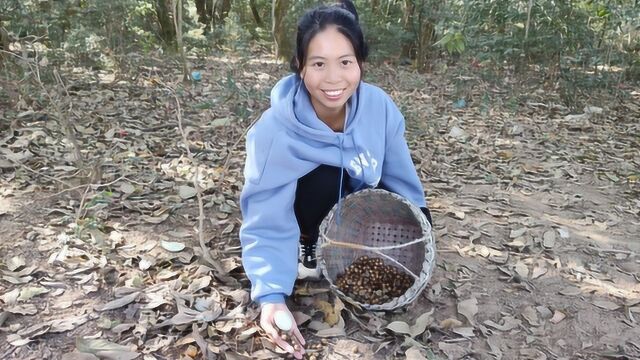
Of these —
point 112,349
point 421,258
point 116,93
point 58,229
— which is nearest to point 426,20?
point 116,93

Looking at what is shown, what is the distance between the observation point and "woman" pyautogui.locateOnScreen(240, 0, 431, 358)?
5.64ft

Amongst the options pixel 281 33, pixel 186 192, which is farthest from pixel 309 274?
pixel 281 33

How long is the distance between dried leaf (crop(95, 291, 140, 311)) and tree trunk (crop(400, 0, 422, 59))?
437 cm

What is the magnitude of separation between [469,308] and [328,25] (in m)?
1.05

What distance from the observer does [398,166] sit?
2037mm

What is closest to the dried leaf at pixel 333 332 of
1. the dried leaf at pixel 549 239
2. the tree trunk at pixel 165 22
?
the dried leaf at pixel 549 239

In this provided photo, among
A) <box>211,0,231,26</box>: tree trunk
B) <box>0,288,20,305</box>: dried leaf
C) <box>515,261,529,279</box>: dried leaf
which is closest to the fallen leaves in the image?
<box>515,261,529,279</box>: dried leaf

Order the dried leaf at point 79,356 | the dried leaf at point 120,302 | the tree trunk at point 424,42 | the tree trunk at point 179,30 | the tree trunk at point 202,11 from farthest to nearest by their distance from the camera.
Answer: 1. the tree trunk at point 202,11
2. the tree trunk at point 424,42
3. the tree trunk at point 179,30
4. the dried leaf at point 120,302
5. the dried leaf at point 79,356

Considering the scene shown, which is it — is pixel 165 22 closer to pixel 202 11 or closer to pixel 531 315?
pixel 202 11

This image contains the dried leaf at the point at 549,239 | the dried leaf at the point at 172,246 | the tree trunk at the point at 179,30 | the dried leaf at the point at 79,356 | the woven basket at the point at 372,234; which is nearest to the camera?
the dried leaf at the point at 79,356

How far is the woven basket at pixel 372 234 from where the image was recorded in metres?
1.89

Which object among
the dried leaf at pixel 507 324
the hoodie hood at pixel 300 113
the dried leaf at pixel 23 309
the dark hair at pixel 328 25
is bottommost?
the dried leaf at pixel 507 324

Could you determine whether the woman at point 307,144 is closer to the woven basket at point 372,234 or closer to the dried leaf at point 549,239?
the woven basket at point 372,234

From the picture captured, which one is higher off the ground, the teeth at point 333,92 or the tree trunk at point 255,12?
the tree trunk at point 255,12
